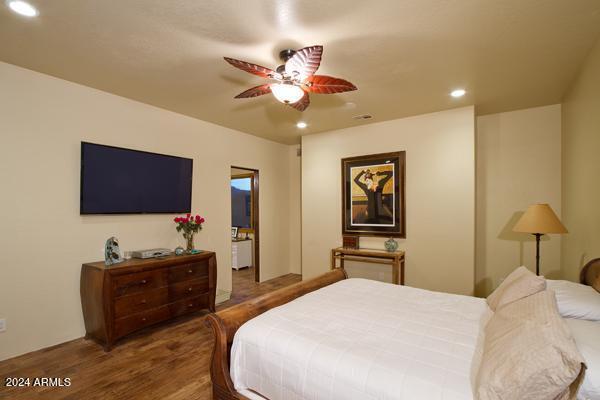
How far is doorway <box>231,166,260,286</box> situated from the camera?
17.3 ft

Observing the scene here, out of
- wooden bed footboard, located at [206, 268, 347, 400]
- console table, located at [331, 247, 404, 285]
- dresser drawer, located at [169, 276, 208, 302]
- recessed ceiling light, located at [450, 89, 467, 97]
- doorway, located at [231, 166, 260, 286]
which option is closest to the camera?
wooden bed footboard, located at [206, 268, 347, 400]

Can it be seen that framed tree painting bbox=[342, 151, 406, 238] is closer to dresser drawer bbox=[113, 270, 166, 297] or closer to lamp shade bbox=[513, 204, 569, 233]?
lamp shade bbox=[513, 204, 569, 233]

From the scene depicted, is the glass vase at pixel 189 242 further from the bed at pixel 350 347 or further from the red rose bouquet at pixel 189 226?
the bed at pixel 350 347

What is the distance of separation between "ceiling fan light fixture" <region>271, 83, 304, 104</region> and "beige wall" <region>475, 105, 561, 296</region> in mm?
3127

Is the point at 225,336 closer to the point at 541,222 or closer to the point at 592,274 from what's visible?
the point at 592,274

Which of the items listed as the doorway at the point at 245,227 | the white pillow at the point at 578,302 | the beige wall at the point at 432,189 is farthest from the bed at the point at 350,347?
the doorway at the point at 245,227

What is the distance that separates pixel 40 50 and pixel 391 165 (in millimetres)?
3989

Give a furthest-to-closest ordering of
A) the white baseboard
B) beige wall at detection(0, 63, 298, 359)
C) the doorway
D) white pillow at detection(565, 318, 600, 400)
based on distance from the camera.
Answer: the doorway < the white baseboard < beige wall at detection(0, 63, 298, 359) < white pillow at detection(565, 318, 600, 400)

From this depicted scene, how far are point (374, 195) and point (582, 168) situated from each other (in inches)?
89.6

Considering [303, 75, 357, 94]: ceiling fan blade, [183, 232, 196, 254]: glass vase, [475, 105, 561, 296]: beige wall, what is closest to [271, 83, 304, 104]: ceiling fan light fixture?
[303, 75, 357, 94]: ceiling fan blade

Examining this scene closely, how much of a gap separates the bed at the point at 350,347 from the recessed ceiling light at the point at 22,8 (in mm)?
2249

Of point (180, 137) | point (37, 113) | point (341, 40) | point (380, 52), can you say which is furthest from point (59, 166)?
point (380, 52)

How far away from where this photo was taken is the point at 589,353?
120cm

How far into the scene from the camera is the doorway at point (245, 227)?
5.28 m
